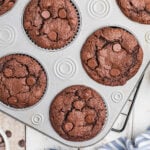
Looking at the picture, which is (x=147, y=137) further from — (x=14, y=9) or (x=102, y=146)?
(x=14, y=9)

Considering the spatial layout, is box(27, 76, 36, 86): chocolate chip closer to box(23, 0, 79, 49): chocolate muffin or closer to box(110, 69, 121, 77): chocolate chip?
box(23, 0, 79, 49): chocolate muffin

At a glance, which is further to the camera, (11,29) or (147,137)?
(147,137)

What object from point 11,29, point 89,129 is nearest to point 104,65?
point 89,129

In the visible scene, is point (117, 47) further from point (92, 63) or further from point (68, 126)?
point (68, 126)

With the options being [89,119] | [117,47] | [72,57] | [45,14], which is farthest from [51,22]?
[89,119]

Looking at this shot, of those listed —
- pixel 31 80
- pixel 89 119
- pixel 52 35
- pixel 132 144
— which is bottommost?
pixel 132 144

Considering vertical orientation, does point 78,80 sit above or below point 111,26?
below
